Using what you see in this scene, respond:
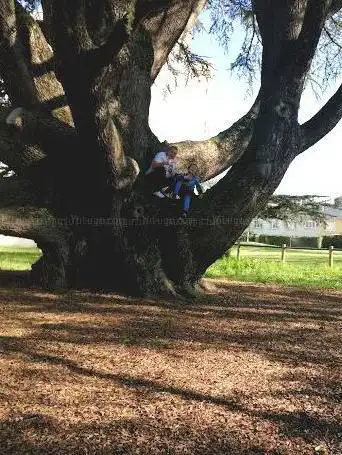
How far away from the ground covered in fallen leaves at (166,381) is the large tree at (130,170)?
1495mm

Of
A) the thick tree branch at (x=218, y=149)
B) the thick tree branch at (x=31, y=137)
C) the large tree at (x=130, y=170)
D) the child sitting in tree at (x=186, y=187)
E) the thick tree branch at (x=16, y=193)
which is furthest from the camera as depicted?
the thick tree branch at (x=218, y=149)

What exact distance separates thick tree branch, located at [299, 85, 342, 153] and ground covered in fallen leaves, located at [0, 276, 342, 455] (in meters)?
3.58

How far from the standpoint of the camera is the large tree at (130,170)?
341 inches

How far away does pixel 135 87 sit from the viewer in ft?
31.4

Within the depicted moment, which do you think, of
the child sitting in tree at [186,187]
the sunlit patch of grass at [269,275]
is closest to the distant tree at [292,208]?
the sunlit patch of grass at [269,275]

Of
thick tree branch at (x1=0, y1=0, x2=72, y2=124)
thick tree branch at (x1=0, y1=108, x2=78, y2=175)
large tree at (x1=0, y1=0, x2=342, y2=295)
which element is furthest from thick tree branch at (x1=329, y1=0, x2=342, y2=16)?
thick tree branch at (x1=0, y1=108, x2=78, y2=175)

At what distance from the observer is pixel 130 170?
843cm

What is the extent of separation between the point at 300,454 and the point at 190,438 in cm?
63

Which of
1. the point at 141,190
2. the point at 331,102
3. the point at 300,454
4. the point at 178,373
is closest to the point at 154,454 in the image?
the point at 300,454

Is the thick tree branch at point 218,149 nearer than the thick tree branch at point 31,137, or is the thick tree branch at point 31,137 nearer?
the thick tree branch at point 31,137

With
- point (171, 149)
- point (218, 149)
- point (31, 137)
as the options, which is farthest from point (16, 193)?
point (218, 149)

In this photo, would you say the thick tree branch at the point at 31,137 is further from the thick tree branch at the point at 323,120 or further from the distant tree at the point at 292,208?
the distant tree at the point at 292,208

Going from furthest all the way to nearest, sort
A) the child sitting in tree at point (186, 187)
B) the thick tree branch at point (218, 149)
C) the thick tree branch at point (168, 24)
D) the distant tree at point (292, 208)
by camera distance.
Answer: the distant tree at point (292, 208) < the thick tree branch at point (218, 149) < the thick tree branch at point (168, 24) < the child sitting in tree at point (186, 187)

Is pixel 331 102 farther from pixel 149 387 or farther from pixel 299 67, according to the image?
pixel 149 387
